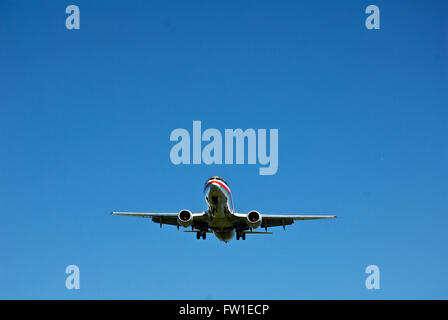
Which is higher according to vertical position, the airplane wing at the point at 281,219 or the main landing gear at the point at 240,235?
the airplane wing at the point at 281,219

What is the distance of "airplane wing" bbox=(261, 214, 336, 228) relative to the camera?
46406 millimetres

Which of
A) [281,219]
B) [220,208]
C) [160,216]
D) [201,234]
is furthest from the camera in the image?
[281,219]

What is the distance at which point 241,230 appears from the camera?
4650 cm

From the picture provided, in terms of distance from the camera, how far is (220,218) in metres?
43.2

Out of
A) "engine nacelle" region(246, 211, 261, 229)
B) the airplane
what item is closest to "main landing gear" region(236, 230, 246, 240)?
the airplane

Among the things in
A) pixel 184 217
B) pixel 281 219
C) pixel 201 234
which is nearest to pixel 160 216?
pixel 201 234

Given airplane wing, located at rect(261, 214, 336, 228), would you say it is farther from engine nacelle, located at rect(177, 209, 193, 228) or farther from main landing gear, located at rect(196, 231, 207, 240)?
engine nacelle, located at rect(177, 209, 193, 228)

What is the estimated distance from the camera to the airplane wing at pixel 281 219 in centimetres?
4641

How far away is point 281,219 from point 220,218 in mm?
6505

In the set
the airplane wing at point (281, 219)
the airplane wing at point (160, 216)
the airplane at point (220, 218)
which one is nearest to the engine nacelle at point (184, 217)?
the airplane at point (220, 218)

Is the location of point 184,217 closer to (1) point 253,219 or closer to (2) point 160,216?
(2) point 160,216

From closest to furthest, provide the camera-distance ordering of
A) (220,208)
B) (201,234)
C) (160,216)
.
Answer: (220,208) < (160,216) < (201,234)

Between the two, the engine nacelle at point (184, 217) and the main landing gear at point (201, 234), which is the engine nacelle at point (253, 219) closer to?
the engine nacelle at point (184, 217)
